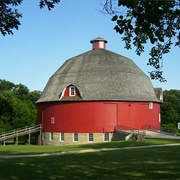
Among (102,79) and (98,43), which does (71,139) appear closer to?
(102,79)

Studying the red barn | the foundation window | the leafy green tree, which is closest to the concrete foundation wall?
the red barn

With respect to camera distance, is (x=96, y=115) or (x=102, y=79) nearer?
(x=96, y=115)

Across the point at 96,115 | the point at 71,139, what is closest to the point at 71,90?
the point at 96,115

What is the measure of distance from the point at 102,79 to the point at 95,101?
2876mm

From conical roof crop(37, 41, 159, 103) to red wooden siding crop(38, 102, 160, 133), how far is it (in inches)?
33.2

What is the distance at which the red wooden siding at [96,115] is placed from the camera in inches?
1420

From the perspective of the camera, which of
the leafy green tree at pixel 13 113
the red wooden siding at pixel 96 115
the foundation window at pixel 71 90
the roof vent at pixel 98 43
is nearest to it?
the red wooden siding at pixel 96 115

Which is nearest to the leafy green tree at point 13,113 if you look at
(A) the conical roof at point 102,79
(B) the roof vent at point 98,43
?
(A) the conical roof at point 102,79

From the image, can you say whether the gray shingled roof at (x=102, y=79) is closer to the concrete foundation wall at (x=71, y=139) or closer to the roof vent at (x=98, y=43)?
the roof vent at (x=98, y=43)

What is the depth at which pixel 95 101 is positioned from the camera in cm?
3622

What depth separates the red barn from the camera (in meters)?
36.2

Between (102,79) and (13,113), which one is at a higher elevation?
(102,79)

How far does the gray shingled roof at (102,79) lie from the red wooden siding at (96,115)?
86 centimetres

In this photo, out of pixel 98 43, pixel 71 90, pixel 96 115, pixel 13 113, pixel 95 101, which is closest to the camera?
pixel 96 115
